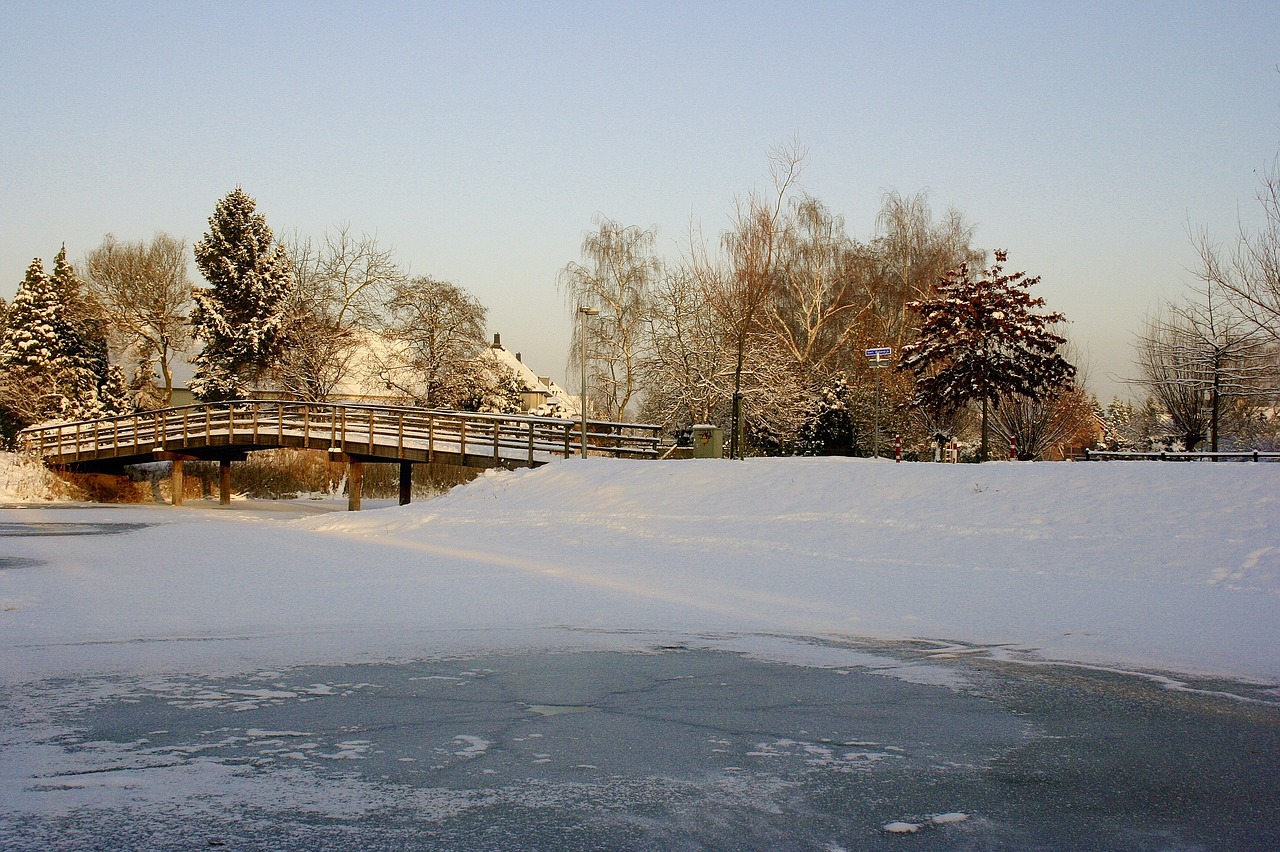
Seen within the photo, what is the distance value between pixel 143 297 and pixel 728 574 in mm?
57168

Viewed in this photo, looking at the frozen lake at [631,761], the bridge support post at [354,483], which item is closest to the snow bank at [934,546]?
the frozen lake at [631,761]

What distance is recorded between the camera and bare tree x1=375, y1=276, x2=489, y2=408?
52781mm

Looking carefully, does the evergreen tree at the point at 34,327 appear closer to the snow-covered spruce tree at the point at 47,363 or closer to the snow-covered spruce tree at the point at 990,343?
the snow-covered spruce tree at the point at 47,363

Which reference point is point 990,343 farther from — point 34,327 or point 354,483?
point 34,327

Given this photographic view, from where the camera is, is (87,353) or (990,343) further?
(87,353)

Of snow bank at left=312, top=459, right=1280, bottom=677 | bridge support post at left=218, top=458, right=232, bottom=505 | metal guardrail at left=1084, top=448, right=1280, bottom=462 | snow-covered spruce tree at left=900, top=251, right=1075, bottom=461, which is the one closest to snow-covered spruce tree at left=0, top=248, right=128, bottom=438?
bridge support post at left=218, top=458, right=232, bottom=505

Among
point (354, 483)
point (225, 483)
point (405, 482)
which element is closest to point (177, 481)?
point (225, 483)

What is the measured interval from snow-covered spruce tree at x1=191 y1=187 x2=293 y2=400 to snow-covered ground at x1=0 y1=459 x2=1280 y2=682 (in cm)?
3321

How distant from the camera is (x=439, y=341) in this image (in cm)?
5322

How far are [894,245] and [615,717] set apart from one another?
51.8m

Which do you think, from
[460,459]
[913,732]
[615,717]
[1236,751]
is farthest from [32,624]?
[460,459]

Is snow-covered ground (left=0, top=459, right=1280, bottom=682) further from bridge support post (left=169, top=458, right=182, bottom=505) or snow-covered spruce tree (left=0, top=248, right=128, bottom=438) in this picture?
snow-covered spruce tree (left=0, top=248, right=128, bottom=438)

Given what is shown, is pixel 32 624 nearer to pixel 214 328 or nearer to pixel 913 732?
pixel 913 732

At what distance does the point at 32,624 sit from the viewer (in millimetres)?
10352
